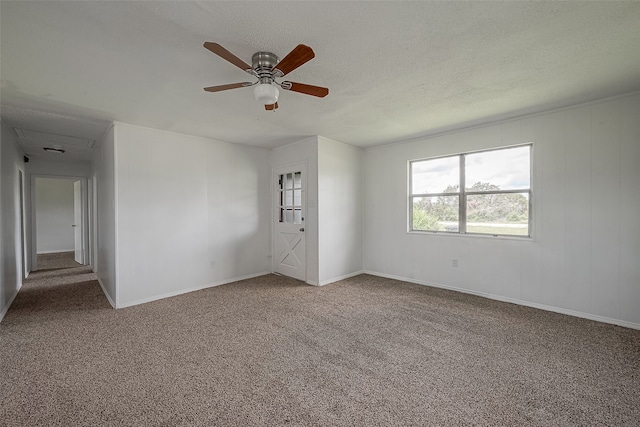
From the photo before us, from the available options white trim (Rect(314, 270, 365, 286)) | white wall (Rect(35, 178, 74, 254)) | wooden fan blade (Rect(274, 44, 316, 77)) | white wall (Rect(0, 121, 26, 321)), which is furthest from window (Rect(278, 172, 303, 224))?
white wall (Rect(35, 178, 74, 254))

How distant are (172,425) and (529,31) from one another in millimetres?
3459

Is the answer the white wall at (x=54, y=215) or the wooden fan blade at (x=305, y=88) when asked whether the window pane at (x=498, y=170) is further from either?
the white wall at (x=54, y=215)

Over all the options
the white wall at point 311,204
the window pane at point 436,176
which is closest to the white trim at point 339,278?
the white wall at point 311,204

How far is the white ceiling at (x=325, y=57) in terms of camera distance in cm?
164

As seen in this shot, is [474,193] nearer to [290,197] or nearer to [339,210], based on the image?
[339,210]

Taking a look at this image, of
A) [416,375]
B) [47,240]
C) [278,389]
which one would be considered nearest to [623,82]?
[416,375]

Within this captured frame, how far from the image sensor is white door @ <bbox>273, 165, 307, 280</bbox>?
15.8ft

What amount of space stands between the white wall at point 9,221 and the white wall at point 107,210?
1016 millimetres

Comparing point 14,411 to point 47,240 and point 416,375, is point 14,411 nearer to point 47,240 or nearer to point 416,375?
point 416,375

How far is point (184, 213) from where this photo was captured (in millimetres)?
4250

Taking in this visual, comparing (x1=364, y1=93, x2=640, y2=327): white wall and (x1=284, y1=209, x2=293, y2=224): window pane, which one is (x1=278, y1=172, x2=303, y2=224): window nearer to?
(x1=284, y1=209, x2=293, y2=224): window pane

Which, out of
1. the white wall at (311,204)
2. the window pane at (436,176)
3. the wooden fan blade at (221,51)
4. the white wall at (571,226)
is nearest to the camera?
the wooden fan blade at (221,51)

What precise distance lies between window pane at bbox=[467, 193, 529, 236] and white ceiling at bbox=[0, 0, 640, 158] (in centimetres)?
116

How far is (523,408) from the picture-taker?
5.79ft
